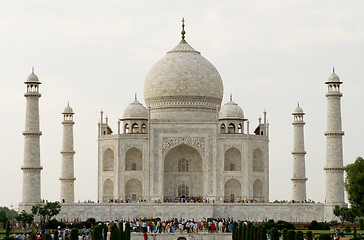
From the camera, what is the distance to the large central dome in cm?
4803

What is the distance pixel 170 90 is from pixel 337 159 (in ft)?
38.9

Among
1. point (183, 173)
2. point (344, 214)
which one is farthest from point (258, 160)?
point (344, 214)

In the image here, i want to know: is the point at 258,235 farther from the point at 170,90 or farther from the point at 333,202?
the point at 170,90

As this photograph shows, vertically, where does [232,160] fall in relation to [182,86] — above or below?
below

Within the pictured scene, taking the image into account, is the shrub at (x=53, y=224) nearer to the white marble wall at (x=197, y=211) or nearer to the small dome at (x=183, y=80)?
the white marble wall at (x=197, y=211)

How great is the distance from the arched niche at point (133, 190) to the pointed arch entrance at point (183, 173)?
5.03ft

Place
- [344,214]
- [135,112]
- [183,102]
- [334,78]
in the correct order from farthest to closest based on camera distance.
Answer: [135,112] < [183,102] < [334,78] < [344,214]

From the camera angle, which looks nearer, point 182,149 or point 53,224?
point 53,224

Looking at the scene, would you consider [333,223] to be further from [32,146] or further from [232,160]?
[32,146]

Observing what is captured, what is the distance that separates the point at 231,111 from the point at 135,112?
5868 millimetres

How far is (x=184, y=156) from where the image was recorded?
46.5 metres

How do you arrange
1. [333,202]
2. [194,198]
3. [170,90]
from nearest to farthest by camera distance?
[333,202]
[194,198]
[170,90]

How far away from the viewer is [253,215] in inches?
1618

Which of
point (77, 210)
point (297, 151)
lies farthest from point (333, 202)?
point (77, 210)
